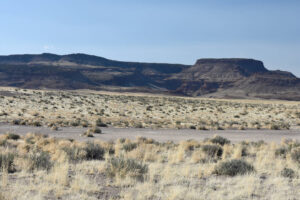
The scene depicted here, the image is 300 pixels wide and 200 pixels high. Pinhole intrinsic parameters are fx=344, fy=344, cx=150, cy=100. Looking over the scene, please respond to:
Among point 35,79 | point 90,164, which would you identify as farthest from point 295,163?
point 35,79

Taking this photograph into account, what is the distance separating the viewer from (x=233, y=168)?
10.8m

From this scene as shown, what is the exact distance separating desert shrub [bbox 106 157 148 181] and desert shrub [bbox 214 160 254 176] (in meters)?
2.41

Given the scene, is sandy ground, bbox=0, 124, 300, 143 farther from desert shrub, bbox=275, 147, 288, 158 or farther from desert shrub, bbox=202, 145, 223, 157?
desert shrub, bbox=202, 145, 223, 157

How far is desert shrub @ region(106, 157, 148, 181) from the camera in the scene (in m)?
9.60

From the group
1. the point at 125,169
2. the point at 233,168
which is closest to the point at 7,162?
the point at 125,169

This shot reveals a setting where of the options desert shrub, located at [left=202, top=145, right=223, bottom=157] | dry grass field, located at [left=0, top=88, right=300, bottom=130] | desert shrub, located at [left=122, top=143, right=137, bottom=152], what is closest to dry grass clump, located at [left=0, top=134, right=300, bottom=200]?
desert shrub, located at [left=202, top=145, right=223, bottom=157]

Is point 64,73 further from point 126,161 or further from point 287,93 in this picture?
point 126,161

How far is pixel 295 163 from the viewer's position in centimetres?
1266

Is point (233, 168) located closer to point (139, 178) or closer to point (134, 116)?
point (139, 178)

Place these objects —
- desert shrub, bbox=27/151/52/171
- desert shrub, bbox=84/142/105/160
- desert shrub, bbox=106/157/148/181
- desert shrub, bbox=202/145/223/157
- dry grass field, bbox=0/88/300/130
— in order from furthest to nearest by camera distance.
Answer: dry grass field, bbox=0/88/300/130 → desert shrub, bbox=202/145/223/157 → desert shrub, bbox=84/142/105/160 → desert shrub, bbox=27/151/52/171 → desert shrub, bbox=106/157/148/181

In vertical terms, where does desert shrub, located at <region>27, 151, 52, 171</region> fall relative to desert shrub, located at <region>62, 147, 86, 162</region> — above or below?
above

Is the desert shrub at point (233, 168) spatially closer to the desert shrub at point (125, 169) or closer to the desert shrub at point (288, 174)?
the desert shrub at point (288, 174)

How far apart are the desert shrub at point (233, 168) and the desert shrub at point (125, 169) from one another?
2405 mm

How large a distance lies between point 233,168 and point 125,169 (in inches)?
136
